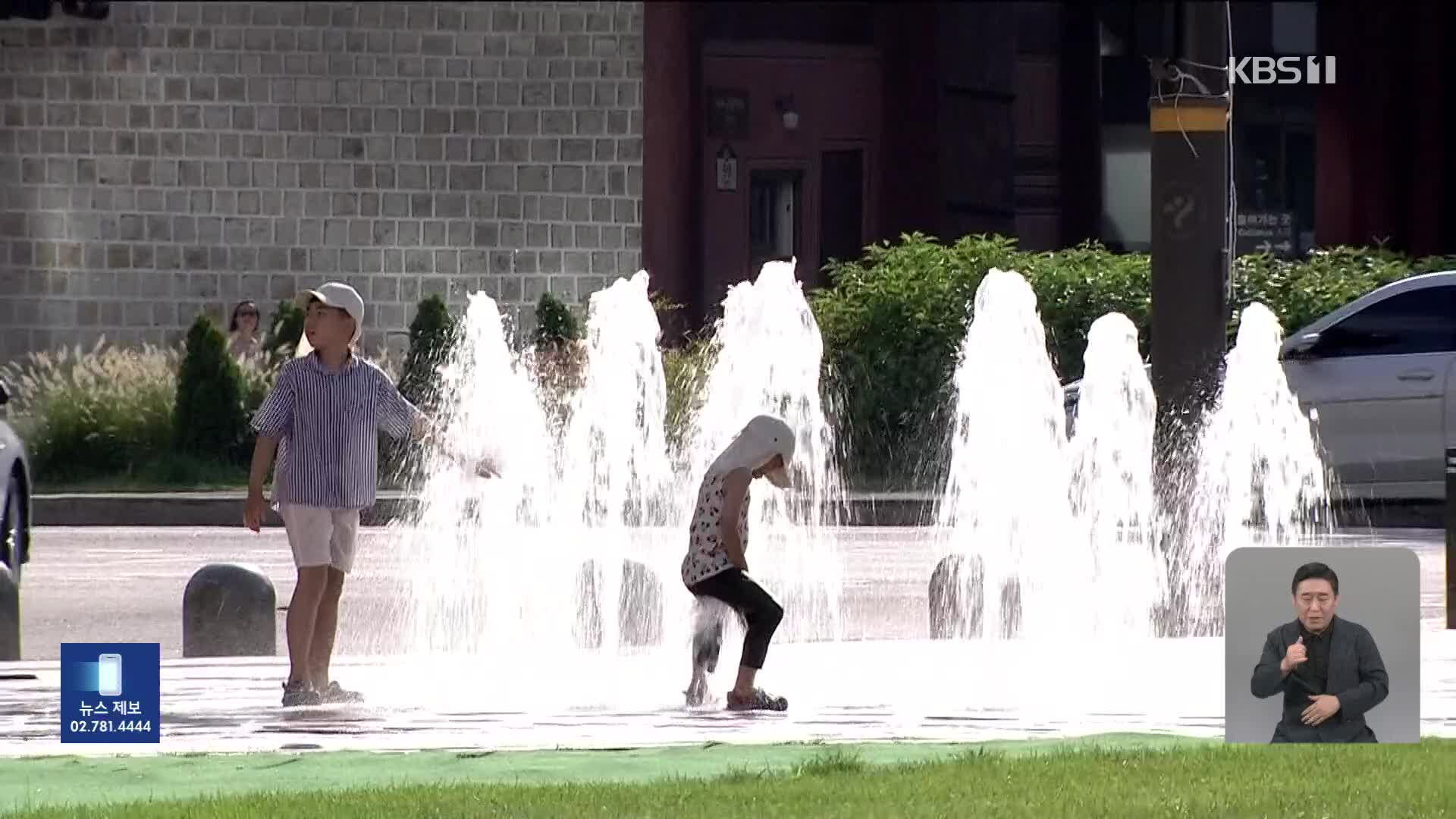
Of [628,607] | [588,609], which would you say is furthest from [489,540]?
[628,607]

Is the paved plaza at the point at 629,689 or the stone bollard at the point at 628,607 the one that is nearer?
the paved plaza at the point at 629,689

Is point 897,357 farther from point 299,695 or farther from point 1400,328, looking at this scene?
point 299,695

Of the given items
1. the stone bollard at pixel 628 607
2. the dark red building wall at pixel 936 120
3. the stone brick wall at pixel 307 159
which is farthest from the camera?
the dark red building wall at pixel 936 120

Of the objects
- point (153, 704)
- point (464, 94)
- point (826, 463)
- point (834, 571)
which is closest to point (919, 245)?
point (826, 463)

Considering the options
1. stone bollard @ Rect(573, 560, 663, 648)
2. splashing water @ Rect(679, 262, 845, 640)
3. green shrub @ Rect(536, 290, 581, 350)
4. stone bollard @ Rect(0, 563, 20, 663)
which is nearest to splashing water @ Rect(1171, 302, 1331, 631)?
splashing water @ Rect(679, 262, 845, 640)

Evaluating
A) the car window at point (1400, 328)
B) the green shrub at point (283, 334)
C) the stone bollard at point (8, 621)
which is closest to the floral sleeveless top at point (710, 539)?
the stone bollard at point (8, 621)

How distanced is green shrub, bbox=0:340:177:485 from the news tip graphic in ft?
43.3

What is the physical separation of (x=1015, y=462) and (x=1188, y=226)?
1478 mm

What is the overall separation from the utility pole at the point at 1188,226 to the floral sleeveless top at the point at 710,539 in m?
3.97

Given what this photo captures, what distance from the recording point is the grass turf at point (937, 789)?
24.8 ft

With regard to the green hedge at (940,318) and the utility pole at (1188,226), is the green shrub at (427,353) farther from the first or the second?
the utility pole at (1188,226)

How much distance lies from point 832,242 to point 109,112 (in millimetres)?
7642

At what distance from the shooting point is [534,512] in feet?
48.6

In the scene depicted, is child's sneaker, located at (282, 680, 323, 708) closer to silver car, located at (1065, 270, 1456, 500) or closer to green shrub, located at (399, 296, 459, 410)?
silver car, located at (1065, 270, 1456, 500)
